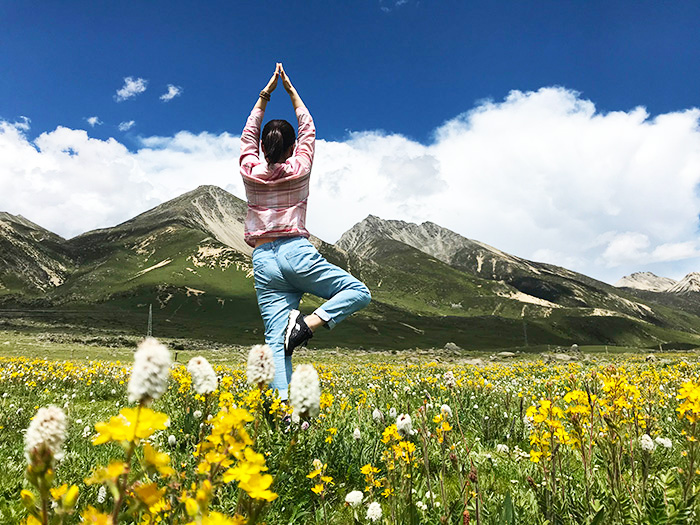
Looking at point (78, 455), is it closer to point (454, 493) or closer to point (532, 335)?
point (454, 493)

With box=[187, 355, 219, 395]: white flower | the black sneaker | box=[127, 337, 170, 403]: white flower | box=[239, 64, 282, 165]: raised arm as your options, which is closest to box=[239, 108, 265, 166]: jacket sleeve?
box=[239, 64, 282, 165]: raised arm

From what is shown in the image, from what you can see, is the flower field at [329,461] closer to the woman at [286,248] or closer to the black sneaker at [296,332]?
the black sneaker at [296,332]

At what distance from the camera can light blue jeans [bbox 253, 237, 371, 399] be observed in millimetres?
5090

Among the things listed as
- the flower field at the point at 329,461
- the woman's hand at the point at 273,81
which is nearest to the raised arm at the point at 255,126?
the woman's hand at the point at 273,81

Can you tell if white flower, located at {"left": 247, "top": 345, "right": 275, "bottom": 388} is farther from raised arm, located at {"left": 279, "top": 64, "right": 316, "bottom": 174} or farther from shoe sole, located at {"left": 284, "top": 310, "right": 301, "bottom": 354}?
raised arm, located at {"left": 279, "top": 64, "right": 316, "bottom": 174}

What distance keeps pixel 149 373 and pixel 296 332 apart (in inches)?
141

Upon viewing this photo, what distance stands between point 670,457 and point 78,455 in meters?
6.00

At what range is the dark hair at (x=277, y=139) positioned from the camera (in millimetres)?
5867

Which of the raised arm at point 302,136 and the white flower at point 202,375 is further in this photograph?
the raised arm at point 302,136

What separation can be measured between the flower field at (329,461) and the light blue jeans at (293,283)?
112 cm

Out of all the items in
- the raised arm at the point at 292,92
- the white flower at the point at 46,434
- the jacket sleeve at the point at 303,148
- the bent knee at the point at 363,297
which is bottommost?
the white flower at the point at 46,434

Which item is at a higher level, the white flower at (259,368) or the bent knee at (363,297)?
the bent knee at (363,297)

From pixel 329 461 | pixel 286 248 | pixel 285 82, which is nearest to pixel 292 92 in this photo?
pixel 285 82

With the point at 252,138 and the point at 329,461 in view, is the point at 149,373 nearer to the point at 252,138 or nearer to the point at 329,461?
the point at 329,461
